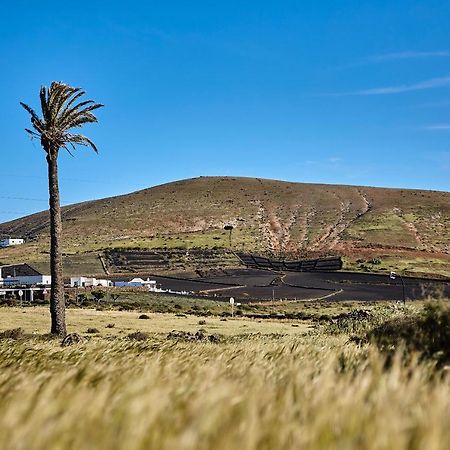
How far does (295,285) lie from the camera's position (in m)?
107

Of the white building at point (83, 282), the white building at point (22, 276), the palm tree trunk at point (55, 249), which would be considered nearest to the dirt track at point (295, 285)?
the white building at point (83, 282)

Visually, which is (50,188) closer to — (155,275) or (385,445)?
(385,445)

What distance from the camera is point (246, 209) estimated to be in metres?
192

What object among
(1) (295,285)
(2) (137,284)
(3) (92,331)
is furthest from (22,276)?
(3) (92,331)

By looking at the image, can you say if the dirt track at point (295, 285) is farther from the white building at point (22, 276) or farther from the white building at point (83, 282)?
the white building at point (22, 276)

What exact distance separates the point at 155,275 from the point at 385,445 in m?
120

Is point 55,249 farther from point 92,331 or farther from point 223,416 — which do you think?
point 223,416

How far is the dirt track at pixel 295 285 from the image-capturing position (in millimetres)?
94000

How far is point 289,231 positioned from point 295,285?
217ft

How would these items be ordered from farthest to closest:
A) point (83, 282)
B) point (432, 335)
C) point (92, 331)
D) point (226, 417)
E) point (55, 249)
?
point (83, 282), point (92, 331), point (55, 249), point (432, 335), point (226, 417)

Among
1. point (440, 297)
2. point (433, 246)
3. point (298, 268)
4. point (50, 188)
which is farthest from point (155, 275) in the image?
point (440, 297)

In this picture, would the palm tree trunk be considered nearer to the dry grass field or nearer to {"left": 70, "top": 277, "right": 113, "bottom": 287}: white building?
the dry grass field

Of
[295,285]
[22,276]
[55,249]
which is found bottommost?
[295,285]

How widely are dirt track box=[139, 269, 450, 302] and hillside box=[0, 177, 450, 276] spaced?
506 inches
